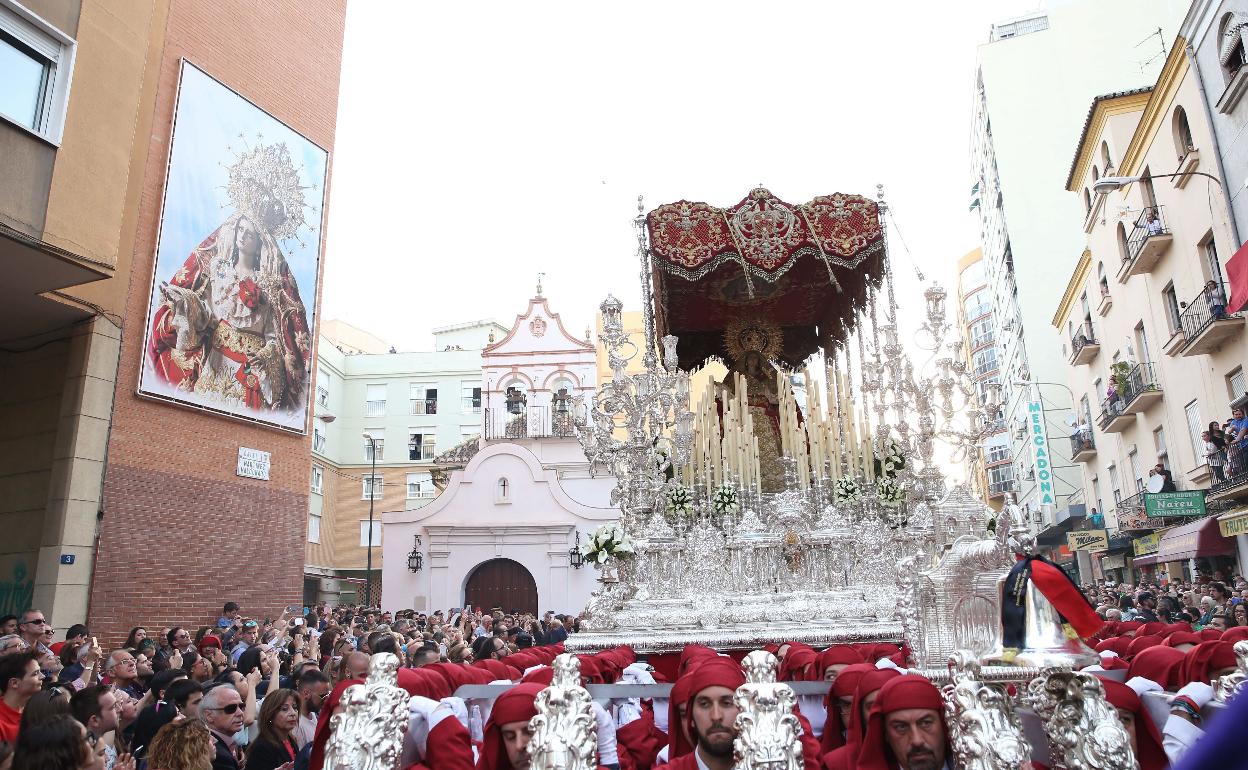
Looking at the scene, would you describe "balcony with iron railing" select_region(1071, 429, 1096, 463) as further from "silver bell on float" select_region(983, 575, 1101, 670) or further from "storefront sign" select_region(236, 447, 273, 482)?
"silver bell on float" select_region(983, 575, 1101, 670)

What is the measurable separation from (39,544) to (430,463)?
20261mm

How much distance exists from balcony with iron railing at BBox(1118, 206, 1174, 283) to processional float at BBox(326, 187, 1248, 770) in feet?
34.0

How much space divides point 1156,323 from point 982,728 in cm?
1912

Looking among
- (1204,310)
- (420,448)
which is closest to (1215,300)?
(1204,310)

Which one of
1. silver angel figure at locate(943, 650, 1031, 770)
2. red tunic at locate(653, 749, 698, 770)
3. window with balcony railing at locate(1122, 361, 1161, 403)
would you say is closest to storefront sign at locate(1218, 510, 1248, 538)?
window with balcony railing at locate(1122, 361, 1161, 403)

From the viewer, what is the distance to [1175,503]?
614 inches

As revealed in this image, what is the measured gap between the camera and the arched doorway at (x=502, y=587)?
20.5m

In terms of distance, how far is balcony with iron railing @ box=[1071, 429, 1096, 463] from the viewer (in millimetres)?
24688

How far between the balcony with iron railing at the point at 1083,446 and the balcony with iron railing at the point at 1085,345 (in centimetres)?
209

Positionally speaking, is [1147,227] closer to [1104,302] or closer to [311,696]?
[1104,302]

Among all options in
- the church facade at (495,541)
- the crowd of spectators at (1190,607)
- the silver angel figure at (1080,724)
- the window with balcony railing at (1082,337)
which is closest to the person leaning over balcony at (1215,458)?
the crowd of spectators at (1190,607)

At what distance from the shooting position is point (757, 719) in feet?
8.44

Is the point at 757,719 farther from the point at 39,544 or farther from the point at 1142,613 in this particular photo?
the point at 39,544

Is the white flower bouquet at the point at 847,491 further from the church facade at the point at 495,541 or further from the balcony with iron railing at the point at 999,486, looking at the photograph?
the balcony with iron railing at the point at 999,486
